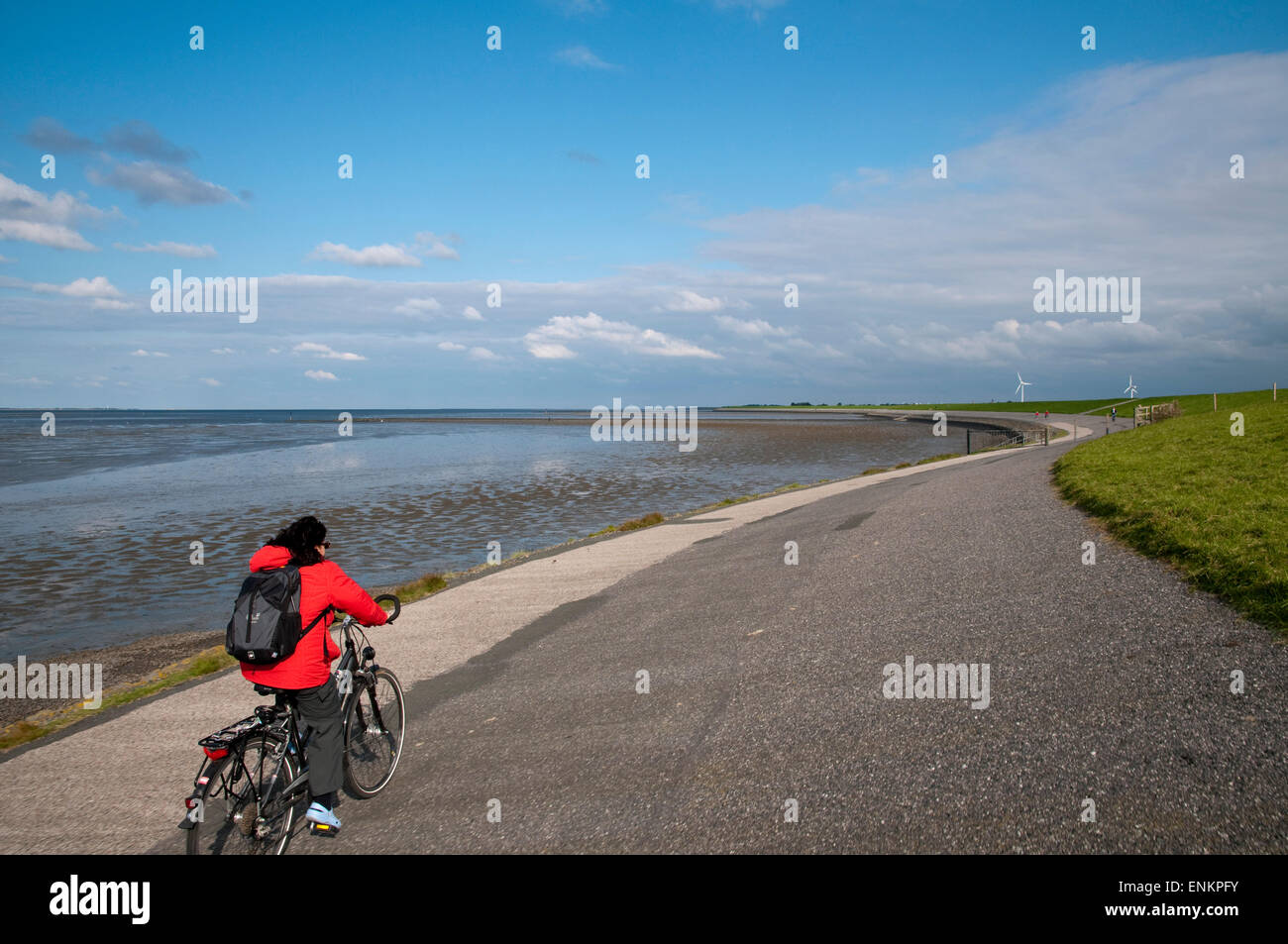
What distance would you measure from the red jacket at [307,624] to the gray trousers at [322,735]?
136 millimetres

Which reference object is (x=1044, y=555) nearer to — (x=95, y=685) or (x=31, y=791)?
(x=31, y=791)

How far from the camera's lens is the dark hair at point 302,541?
5.27m

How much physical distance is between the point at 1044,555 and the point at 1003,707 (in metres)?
5.83

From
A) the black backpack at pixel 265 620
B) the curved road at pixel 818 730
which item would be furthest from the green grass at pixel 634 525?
the black backpack at pixel 265 620

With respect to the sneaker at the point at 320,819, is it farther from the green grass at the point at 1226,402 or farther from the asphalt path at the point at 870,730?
the green grass at the point at 1226,402

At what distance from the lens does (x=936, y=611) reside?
9836 mm

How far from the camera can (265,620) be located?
487 cm

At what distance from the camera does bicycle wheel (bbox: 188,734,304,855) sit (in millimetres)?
4715

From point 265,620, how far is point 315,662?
1.71 feet

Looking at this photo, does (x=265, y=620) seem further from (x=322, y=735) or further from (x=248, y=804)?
(x=248, y=804)

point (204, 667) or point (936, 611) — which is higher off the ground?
point (936, 611)

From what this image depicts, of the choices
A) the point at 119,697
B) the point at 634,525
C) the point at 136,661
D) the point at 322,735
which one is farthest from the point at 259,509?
the point at 322,735

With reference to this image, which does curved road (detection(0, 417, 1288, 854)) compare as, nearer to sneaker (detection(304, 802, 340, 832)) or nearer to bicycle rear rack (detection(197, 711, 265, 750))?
sneaker (detection(304, 802, 340, 832))
